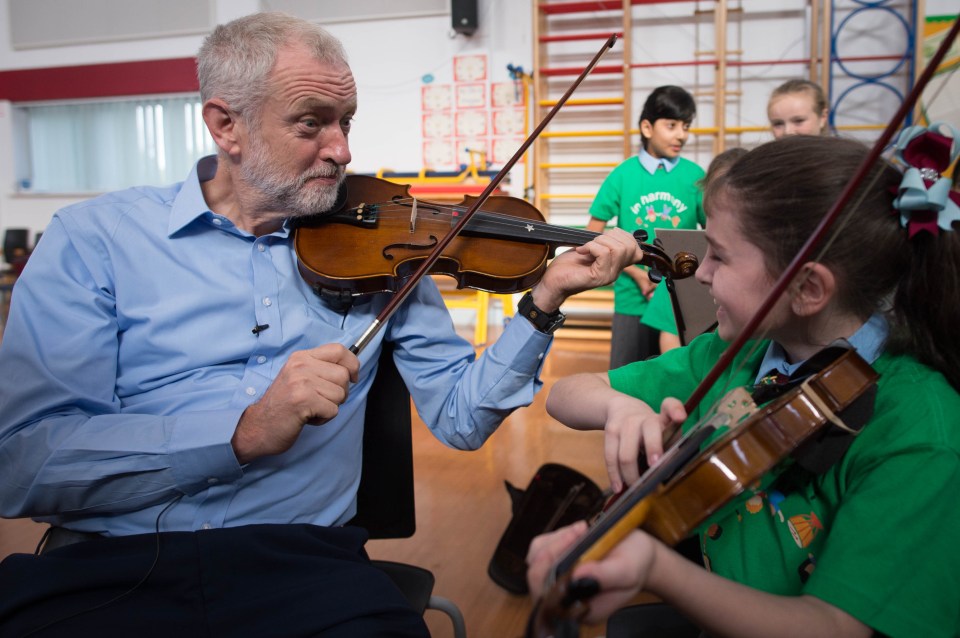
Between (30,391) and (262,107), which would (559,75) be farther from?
(30,391)

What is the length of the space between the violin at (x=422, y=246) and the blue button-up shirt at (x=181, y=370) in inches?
2.2

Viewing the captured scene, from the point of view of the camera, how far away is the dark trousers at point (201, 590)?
1.00 m

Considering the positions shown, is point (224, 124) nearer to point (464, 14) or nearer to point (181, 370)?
point (181, 370)

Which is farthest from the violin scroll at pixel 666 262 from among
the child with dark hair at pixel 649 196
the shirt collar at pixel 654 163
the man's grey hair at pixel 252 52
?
the shirt collar at pixel 654 163

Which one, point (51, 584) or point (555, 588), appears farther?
point (51, 584)

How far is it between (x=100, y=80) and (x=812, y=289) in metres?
7.47

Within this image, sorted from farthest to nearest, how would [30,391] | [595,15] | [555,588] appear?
[595,15] → [30,391] → [555,588]

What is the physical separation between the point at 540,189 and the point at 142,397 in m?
4.72

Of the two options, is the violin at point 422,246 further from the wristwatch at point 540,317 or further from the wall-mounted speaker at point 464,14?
the wall-mounted speaker at point 464,14

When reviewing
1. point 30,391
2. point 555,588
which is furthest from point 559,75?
point 555,588

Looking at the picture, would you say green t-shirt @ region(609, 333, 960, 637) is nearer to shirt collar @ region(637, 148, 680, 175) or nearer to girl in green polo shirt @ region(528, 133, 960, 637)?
girl in green polo shirt @ region(528, 133, 960, 637)

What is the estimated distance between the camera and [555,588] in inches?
23.1

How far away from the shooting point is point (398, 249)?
57.6 inches

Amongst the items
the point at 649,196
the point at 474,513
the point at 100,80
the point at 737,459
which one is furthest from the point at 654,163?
the point at 100,80
